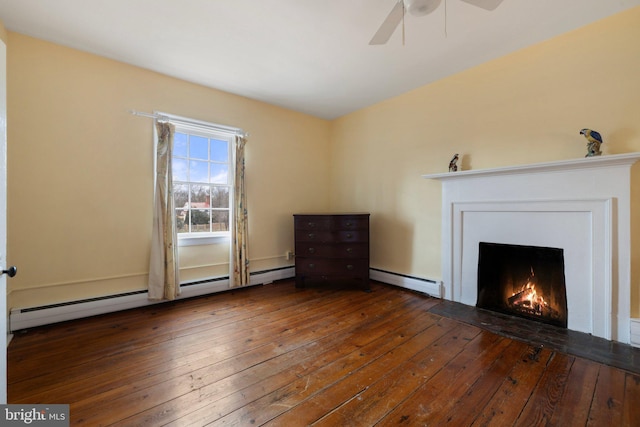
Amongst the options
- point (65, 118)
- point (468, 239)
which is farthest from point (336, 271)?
point (65, 118)

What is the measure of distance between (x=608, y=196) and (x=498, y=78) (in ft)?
4.79

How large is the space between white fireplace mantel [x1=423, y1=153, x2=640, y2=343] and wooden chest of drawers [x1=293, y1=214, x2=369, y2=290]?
113 centimetres

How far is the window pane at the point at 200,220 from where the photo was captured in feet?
10.4

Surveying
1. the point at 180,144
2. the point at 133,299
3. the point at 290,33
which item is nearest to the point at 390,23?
the point at 290,33

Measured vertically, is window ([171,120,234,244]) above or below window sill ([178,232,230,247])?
above

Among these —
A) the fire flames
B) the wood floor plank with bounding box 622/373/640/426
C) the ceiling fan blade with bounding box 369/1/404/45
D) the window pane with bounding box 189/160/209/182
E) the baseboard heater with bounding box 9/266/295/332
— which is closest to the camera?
the wood floor plank with bounding box 622/373/640/426

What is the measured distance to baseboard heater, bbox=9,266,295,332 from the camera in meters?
2.22

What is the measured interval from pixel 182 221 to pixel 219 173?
2.52 ft

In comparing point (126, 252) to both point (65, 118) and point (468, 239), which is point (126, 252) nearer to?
point (65, 118)

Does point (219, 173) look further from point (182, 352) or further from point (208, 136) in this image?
point (182, 352)

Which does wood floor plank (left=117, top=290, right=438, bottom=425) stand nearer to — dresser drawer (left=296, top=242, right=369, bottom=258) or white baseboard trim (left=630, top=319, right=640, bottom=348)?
dresser drawer (left=296, top=242, right=369, bottom=258)

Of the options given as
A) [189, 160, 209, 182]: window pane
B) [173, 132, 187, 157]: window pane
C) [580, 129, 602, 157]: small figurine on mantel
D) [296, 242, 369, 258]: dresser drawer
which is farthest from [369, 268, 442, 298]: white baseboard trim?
[173, 132, 187, 157]: window pane

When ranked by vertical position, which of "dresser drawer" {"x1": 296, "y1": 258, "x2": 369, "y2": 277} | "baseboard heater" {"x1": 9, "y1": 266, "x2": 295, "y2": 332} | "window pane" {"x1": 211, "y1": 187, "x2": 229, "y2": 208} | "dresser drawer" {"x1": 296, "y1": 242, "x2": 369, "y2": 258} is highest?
"window pane" {"x1": 211, "y1": 187, "x2": 229, "y2": 208}

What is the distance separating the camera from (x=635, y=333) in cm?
195
